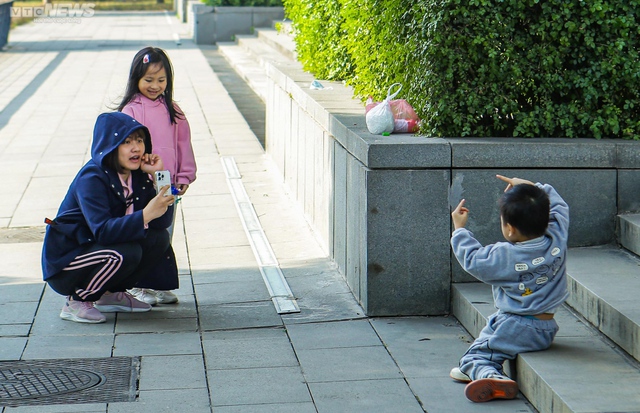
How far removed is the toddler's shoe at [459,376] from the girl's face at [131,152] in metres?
2.21

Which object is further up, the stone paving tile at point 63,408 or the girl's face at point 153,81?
the girl's face at point 153,81

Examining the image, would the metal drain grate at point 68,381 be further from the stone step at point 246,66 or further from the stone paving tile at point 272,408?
the stone step at point 246,66

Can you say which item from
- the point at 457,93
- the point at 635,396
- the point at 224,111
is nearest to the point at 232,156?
the point at 224,111

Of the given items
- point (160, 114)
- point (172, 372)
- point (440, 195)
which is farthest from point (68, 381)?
point (440, 195)

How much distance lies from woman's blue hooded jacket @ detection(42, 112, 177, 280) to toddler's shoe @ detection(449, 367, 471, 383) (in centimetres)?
197

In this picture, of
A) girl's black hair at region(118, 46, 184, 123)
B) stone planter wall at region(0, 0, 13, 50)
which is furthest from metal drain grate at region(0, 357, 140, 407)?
stone planter wall at region(0, 0, 13, 50)

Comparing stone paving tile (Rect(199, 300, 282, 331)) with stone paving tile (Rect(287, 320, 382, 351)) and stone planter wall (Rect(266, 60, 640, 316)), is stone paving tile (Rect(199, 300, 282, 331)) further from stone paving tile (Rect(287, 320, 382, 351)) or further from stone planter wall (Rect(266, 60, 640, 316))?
stone planter wall (Rect(266, 60, 640, 316))

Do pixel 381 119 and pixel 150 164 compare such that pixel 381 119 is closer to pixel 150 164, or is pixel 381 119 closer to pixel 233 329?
pixel 150 164

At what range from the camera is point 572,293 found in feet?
17.6

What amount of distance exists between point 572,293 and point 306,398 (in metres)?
1.63

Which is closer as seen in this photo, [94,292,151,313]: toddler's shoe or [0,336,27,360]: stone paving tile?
[0,336,27,360]: stone paving tile

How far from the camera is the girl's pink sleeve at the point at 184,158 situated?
6.29m

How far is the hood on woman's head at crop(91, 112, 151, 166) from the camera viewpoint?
18.8ft

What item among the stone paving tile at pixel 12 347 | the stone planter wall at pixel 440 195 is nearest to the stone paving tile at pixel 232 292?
the stone planter wall at pixel 440 195
